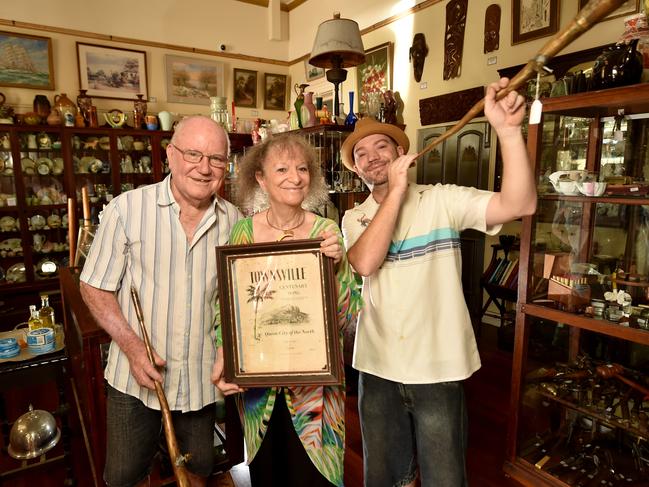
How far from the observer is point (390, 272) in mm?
1364

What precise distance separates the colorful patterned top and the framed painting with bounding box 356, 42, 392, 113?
12.1 feet

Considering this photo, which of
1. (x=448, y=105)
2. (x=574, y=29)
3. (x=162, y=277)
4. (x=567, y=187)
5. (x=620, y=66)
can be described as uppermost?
(x=448, y=105)

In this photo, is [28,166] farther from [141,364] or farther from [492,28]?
[492,28]

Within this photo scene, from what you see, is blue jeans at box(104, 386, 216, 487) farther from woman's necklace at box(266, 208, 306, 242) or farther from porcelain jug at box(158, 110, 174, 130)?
porcelain jug at box(158, 110, 174, 130)

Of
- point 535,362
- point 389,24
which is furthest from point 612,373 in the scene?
point 389,24

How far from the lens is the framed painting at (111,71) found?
5133 millimetres

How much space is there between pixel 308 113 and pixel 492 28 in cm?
176

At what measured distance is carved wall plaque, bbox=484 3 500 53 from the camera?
141 inches

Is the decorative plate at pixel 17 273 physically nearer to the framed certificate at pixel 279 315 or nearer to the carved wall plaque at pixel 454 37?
the framed certificate at pixel 279 315

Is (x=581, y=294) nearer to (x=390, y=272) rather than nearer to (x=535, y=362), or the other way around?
(x=535, y=362)

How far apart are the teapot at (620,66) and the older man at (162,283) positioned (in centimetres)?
154

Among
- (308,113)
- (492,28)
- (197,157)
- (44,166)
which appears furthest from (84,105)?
(197,157)

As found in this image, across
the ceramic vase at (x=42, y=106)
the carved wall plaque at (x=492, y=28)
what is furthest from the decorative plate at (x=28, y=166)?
the carved wall plaque at (x=492, y=28)

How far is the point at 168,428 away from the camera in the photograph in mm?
1092
